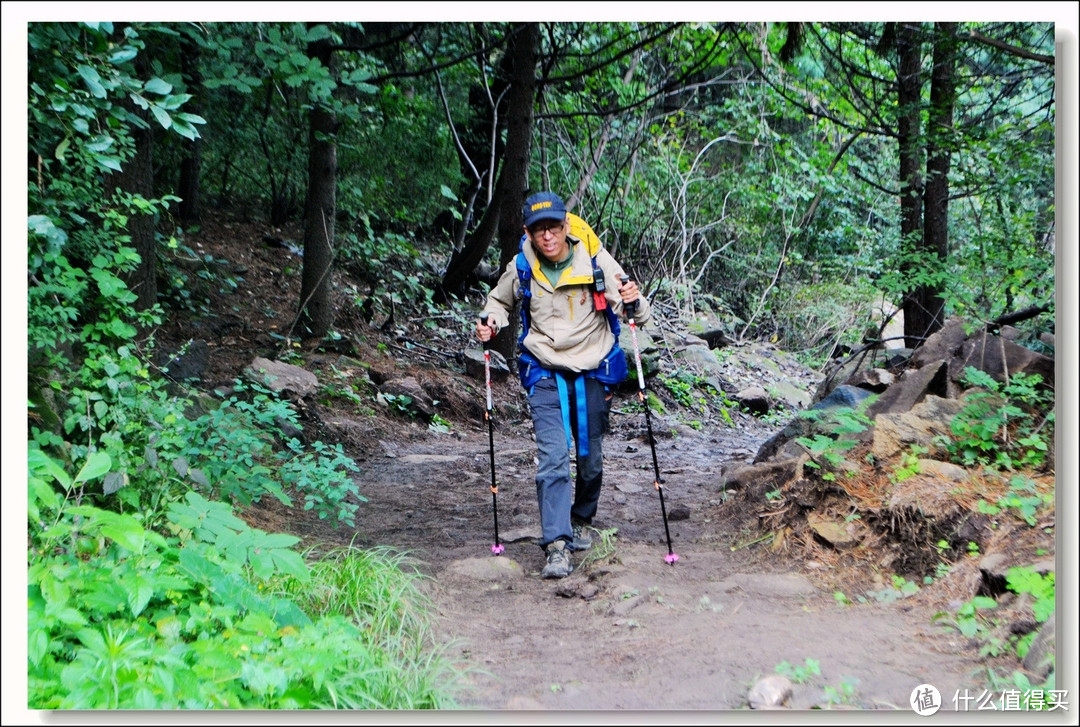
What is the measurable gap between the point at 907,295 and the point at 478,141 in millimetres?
8051

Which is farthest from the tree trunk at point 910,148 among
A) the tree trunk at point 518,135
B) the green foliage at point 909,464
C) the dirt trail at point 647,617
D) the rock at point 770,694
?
the rock at point 770,694

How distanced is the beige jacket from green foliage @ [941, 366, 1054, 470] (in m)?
2.07

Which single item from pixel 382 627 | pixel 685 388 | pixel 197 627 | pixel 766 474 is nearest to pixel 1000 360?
pixel 766 474

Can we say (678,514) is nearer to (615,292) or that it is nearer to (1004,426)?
(615,292)

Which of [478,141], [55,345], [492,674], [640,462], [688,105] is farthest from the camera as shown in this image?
[688,105]

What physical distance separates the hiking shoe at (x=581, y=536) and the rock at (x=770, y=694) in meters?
1.97

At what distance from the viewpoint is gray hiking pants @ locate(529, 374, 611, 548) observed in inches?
189

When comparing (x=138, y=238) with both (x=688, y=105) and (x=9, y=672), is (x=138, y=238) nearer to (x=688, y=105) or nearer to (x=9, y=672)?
(x=9, y=672)

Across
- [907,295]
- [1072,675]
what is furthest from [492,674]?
[907,295]

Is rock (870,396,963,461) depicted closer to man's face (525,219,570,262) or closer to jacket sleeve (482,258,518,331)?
man's face (525,219,570,262)

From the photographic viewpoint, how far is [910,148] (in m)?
7.27

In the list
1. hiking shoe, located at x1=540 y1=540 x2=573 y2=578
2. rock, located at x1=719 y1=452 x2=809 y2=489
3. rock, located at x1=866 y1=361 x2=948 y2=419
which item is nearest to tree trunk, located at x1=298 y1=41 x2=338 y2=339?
rock, located at x1=719 y1=452 x2=809 y2=489

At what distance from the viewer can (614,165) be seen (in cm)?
1499

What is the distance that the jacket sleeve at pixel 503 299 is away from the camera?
16.6 ft
